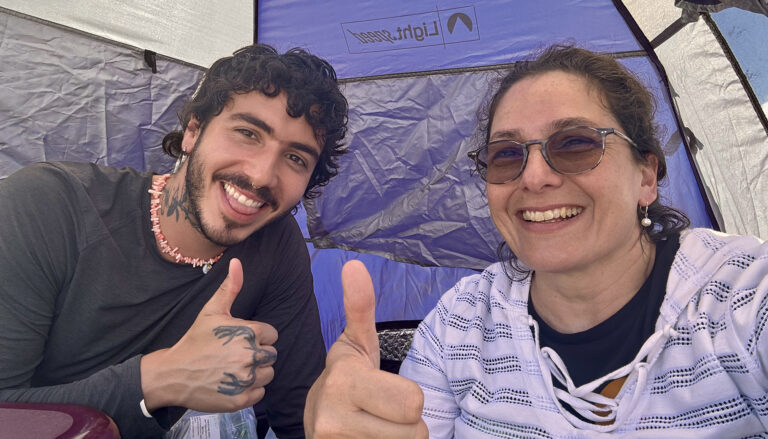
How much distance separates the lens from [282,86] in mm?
1607

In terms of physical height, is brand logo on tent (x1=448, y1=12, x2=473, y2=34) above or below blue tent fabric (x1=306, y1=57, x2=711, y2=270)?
above

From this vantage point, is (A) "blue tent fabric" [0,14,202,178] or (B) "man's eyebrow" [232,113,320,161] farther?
(A) "blue tent fabric" [0,14,202,178]

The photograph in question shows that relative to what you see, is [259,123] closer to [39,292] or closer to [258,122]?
[258,122]

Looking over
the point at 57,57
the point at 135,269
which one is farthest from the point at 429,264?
the point at 57,57

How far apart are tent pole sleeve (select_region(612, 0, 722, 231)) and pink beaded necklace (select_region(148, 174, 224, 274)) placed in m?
1.79

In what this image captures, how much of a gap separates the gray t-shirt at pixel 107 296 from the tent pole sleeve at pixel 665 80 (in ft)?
5.22

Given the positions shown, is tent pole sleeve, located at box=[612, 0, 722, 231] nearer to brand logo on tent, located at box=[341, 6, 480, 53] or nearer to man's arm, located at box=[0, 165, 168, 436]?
brand logo on tent, located at box=[341, 6, 480, 53]

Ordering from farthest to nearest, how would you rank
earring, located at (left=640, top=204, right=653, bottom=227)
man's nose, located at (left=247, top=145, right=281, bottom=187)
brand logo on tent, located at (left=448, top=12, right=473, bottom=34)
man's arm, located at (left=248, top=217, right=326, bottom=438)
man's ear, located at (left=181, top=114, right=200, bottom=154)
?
brand logo on tent, located at (left=448, top=12, right=473, bottom=34)
man's ear, located at (left=181, top=114, right=200, bottom=154)
man's arm, located at (left=248, top=217, right=326, bottom=438)
man's nose, located at (left=247, top=145, right=281, bottom=187)
earring, located at (left=640, top=204, right=653, bottom=227)

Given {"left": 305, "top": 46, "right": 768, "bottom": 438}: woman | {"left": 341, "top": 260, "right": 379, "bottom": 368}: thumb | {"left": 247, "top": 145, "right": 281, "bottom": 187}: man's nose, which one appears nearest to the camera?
{"left": 341, "top": 260, "right": 379, "bottom": 368}: thumb

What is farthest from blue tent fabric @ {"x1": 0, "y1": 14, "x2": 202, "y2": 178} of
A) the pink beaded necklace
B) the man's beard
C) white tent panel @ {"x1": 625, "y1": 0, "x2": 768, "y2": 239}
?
Answer: white tent panel @ {"x1": 625, "y1": 0, "x2": 768, "y2": 239}

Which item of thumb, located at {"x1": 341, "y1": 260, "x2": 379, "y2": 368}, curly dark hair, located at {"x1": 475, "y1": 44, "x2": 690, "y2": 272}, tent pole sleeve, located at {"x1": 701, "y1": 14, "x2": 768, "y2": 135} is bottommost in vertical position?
thumb, located at {"x1": 341, "y1": 260, "x2": 379, "y2": 368}

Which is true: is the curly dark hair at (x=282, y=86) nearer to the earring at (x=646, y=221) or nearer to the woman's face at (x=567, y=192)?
the woman's face at (x=567, y=192)

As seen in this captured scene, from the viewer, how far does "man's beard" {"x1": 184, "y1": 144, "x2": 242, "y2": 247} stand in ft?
4.98

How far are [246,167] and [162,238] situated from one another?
358 millimetres
